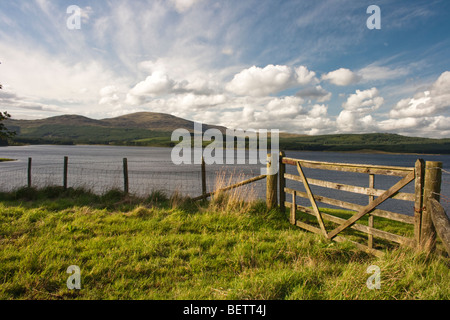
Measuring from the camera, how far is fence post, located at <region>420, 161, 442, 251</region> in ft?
16.0

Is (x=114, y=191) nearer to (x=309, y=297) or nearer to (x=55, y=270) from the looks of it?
(x=55, y=270)

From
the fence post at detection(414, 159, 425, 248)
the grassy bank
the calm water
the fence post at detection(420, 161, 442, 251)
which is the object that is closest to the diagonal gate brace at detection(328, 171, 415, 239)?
the fence post at detection(414, 159, 425, 248)

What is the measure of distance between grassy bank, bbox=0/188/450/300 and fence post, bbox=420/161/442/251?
0.99 ft

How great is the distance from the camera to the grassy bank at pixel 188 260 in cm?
377

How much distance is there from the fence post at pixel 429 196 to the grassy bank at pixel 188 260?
0.30 m

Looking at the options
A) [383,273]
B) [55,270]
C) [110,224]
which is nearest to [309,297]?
[383,273]

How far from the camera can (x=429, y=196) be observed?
16.0ft

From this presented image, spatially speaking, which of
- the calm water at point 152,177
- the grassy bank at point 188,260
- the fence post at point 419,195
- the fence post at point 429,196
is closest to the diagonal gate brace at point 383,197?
the fence post at point 419,195

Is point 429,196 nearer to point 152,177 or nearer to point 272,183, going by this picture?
point 272,183

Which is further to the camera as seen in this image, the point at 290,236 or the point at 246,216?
the point at 246,216

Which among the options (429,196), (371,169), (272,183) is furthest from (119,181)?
(429,196)

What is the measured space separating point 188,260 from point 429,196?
484 cm
